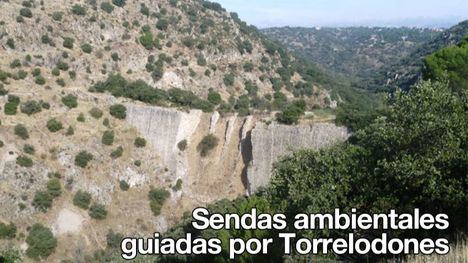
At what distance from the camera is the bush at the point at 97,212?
109 ft

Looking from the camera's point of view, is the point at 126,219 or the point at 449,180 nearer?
the point at 449,180

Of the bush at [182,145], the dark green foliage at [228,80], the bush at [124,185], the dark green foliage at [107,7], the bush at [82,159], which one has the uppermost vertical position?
the dark green foliage at [107,7]

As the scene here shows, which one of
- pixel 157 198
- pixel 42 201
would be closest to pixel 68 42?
pixel 42 201

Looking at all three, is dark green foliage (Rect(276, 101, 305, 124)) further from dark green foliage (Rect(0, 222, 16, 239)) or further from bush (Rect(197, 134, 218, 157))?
dark green foliage (Rect(0, 222, 16, 239))

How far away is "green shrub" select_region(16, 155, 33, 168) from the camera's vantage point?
110ft

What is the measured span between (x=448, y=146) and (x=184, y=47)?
49314 millimetres

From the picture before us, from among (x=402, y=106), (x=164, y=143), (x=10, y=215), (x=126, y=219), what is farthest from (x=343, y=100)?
(x=402, y=106)

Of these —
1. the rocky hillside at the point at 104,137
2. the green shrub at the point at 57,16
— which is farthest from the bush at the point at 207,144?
the green shrub at the point at 57,16

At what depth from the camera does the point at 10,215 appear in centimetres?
3120

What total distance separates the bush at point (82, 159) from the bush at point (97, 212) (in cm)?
352

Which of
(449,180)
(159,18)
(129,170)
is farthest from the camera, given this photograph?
(159,18)

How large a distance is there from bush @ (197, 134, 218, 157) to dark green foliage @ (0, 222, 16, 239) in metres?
14.0

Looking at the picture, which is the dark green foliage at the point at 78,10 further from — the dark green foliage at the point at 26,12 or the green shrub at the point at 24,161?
the green shrub at the point at 24,161

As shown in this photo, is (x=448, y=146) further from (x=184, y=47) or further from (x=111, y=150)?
(x=184, y=47)
